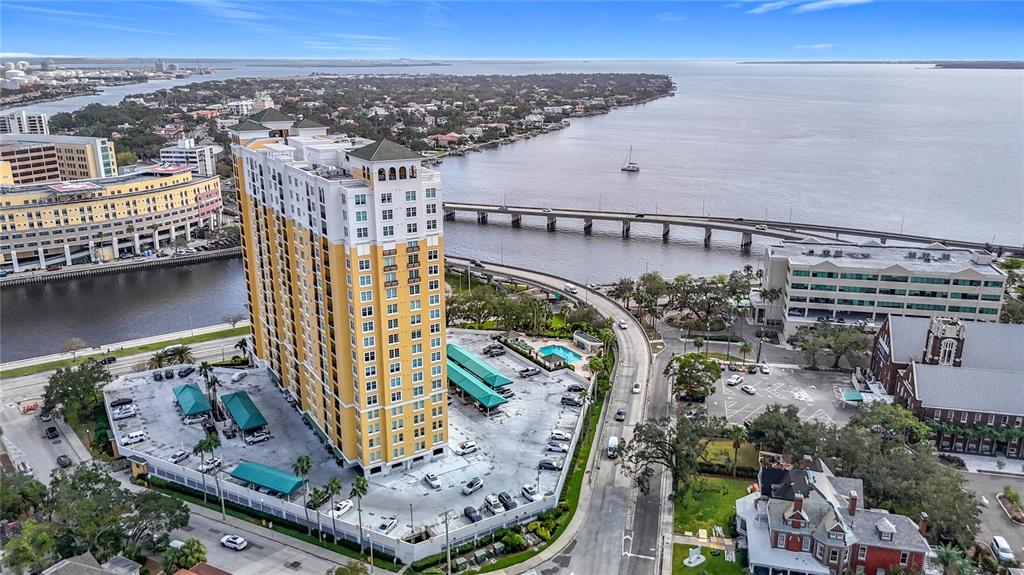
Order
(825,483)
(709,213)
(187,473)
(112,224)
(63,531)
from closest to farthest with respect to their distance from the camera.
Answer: (63,531), (825,483), (187,473), (112,224), (709,213)

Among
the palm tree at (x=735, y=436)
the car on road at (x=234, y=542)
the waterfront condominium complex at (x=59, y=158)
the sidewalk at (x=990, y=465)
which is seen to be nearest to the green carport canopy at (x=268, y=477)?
the car on road at (x=234, y=542)

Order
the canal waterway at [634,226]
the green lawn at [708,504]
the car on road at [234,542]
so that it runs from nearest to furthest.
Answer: the car on road at [234,542] → the green lawn at [708,504] → the canal waterway at [634,226]

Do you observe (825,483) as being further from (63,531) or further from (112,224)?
(112,224)

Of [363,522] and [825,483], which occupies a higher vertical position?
[825,483]

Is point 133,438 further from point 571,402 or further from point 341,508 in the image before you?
point 571,402

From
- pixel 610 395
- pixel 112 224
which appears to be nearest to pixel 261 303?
pixel 610 395

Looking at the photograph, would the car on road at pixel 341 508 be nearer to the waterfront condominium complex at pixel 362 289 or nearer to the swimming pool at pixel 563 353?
the waterfront condominium complex at pixel 362 289
